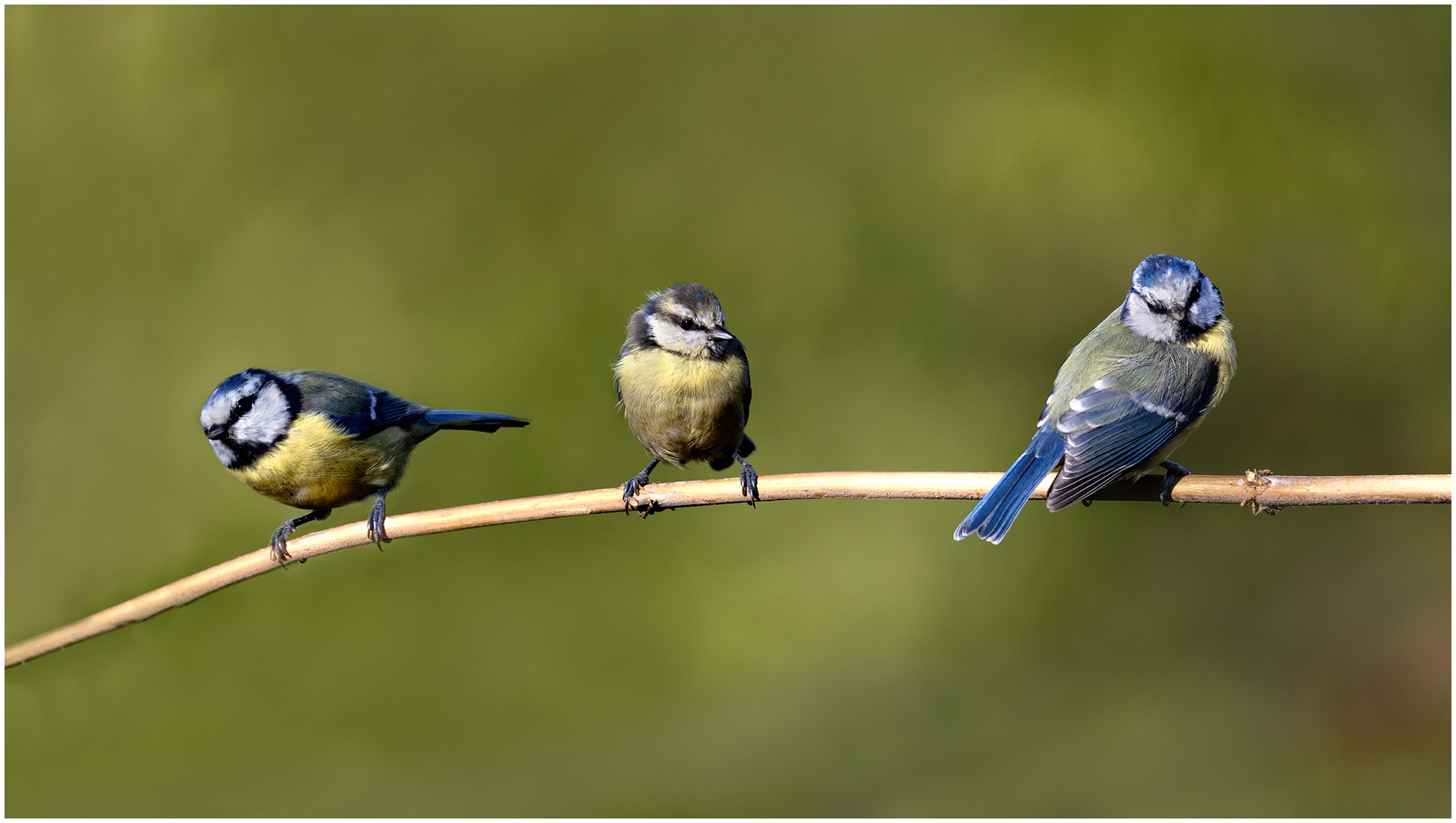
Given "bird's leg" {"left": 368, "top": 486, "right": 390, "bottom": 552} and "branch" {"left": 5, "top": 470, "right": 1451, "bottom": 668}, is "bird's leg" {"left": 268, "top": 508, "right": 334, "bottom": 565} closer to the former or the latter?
"bird's leg" {"left": 368, "top": 486, "right": 390, "bottom": 552}

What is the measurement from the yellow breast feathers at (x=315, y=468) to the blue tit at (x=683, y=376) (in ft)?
1.85

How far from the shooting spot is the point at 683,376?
1.71m

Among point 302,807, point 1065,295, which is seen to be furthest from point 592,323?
point 302,807

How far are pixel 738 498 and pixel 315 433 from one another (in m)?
1.03

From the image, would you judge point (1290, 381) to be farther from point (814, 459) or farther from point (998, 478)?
point (998, 478)

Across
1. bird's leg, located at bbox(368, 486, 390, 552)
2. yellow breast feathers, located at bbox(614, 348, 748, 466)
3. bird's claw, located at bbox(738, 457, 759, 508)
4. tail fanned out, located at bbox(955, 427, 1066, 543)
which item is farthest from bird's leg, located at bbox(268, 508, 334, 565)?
tail fanned out, located at bbox(955, 427, 1066, 543)

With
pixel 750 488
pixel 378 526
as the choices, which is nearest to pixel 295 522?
pixel 378 526

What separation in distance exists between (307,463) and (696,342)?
0.78m

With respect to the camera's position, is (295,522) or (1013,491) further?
(295,522)

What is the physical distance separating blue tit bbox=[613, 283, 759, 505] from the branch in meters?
0.35

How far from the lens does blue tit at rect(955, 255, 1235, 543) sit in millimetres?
1318

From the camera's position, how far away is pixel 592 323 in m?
2.76

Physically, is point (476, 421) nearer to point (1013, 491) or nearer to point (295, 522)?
point (295, 522)

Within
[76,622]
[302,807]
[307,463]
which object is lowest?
[302,807]
